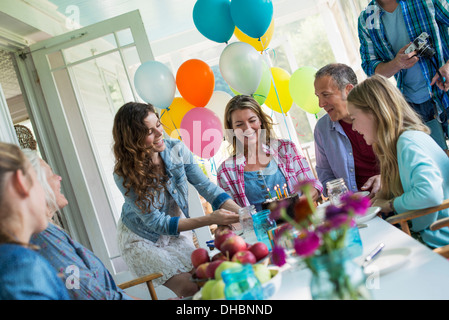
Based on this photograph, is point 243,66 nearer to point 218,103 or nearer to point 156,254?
point 218,103

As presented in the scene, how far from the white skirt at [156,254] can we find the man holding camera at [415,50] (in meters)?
1.45

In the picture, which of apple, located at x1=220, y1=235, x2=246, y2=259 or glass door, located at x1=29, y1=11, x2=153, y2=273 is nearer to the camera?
apple, located at x1=220, y1=235, x2=246, y2=259

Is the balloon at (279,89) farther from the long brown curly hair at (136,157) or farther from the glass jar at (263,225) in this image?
the glass jar at (263,225)

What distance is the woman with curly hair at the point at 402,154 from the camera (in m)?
1.22

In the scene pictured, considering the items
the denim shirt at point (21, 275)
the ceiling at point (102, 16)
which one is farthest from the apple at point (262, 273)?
the ceiling at point (102, 16)

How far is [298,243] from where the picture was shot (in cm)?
52

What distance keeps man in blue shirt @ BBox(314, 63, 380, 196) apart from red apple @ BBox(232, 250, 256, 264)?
53.2 inches

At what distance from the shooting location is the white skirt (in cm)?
199

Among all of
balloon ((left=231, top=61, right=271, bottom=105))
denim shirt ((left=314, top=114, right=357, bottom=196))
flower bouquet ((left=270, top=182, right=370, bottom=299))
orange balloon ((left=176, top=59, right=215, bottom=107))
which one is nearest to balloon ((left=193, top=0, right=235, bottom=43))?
orange balloon ((left=176, top=59, right=215, bottom=107))

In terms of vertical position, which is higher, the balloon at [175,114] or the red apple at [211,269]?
the balloon at [175,114]

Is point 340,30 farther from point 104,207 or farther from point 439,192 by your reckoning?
point 439,192

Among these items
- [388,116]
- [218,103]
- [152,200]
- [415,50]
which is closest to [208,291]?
[388,116]

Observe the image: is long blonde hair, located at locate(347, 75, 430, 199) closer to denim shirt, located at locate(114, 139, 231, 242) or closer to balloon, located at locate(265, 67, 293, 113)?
denim shirt, located at locate(114, 139, 231, 242)
